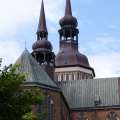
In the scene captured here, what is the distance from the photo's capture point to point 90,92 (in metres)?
54.2

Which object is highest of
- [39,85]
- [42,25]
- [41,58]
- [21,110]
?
[42,25]

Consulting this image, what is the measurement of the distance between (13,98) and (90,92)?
37.0 metres

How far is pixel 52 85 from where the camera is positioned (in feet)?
146

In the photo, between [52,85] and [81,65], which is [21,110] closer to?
[52,85]

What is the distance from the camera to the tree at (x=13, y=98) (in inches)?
678

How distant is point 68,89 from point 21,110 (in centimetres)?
3721

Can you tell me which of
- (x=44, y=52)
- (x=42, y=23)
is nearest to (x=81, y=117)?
(x=44, y=52)

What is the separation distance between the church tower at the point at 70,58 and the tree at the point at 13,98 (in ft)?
162

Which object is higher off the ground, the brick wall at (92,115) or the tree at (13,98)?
the brick wall at (92,115)

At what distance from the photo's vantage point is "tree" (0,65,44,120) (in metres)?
17.2

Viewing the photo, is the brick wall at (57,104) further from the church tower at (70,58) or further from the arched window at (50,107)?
the church tower at (70,58)

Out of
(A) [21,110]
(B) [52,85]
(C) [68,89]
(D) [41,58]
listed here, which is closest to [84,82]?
(C) [68,89]

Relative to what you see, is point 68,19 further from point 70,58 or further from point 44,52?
point 44,52

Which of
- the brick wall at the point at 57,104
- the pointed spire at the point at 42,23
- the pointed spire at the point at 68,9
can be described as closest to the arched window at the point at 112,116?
the brick wall at the point at 57,104
